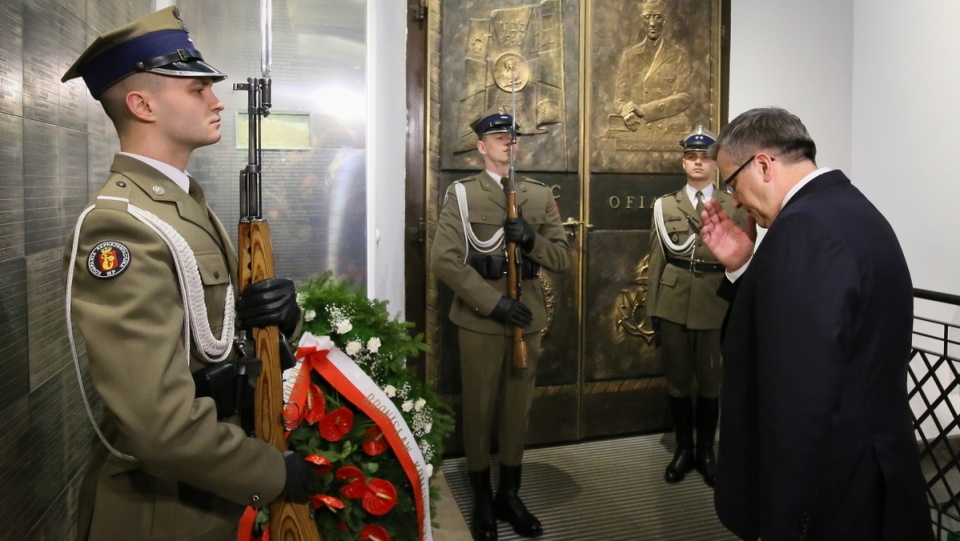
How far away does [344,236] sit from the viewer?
10.3 ft

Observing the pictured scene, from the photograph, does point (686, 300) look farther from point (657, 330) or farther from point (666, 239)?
point (666, 239)

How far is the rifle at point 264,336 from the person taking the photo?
130 cm

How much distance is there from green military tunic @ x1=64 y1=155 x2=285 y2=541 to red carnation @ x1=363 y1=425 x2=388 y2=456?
42 cm

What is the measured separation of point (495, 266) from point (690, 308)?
110 centimetres

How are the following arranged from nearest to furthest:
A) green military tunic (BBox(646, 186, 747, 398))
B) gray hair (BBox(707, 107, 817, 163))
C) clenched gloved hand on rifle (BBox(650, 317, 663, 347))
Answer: gray hair (BBox(707, 107, 817, 163)), green military tunic (BBox(646, 186, 747, 398)), clenched gloved hand on rifle (BBox(650, 317, 663, 347))

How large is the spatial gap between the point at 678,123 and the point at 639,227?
0.63 meters

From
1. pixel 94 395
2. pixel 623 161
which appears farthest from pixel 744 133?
pixel 623 161

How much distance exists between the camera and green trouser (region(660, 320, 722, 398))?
3.32 metres

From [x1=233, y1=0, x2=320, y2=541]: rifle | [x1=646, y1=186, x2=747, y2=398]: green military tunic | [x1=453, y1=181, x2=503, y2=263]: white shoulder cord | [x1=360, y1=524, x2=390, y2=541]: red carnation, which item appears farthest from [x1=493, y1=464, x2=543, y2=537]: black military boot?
[x1=233, y1=0, x2=320, y2=541]: rifle

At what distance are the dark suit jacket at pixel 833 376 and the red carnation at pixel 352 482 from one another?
0.89 meters

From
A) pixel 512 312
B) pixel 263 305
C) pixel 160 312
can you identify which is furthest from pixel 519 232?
pixel 160 312

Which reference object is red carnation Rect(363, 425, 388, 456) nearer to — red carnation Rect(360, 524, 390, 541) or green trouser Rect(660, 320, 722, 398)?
red carnation Rect(360, 524, 390, 541)

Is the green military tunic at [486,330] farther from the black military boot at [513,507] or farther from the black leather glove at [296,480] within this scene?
the black leather glove at [296,480]

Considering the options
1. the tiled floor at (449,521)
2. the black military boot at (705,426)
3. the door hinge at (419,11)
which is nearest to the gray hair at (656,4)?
the door hinge at (419,11)
